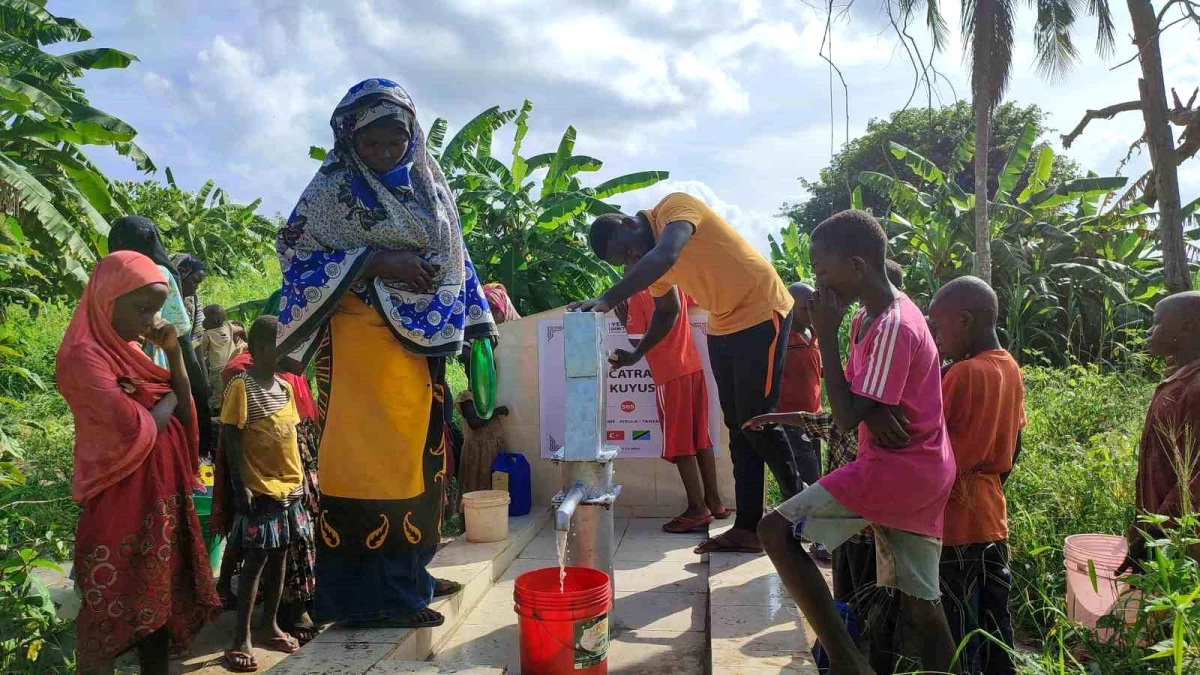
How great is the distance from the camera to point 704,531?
4883 mm

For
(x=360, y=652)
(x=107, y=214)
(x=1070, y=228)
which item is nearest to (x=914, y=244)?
(x=1070, y=228)

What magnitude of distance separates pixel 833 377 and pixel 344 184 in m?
1.73

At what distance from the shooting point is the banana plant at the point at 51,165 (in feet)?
19.9

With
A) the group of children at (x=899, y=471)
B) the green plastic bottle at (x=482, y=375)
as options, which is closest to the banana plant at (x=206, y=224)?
the green plastic bottle at (x=482, y=375)

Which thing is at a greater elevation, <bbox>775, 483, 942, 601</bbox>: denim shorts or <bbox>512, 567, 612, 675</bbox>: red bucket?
<bbox>775, 483, 942, 601</bbox>: denim shorts

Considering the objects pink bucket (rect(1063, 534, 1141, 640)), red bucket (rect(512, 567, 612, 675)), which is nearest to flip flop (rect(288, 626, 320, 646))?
red bucket (rect(512, 567, 612, 675))

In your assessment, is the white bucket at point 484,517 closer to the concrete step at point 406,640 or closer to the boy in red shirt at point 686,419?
the concrete step at point 406,640

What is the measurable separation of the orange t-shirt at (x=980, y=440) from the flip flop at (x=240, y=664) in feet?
8.70

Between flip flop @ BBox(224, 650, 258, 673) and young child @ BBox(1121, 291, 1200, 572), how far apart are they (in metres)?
3.16

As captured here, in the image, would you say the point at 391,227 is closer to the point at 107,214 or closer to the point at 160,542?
the point at 160,542

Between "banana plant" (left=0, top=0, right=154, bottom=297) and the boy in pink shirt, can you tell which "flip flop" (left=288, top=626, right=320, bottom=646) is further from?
"banana plant" (left=0, top=0, right=154, bottom=297)

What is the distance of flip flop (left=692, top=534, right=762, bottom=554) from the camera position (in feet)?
12.9

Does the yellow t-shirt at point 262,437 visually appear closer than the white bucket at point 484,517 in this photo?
Yes

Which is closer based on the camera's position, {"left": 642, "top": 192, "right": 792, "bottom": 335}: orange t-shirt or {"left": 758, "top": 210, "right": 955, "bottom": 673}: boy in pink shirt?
{"left": 758, "top": 210, "right": 955, "bottom": 673}: boy in pink shirt
